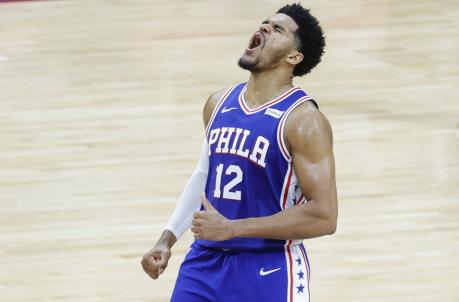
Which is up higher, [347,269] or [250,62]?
[250,62]

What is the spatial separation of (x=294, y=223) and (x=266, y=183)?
18 cm

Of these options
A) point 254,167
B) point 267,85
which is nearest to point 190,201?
point 254,167

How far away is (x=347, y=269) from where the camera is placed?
5.75 m

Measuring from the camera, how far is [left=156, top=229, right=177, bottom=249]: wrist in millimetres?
3785

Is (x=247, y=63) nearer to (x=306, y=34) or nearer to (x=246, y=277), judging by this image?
(x=306, y=34)

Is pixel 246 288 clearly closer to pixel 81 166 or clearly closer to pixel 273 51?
pixel 273 51

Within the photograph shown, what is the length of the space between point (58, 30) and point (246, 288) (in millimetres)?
8059

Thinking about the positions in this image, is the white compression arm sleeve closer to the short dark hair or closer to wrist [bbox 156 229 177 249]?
wrist [bbox 156 229 177 249]

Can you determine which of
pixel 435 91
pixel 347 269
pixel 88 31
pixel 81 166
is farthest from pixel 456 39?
pixel 347 269

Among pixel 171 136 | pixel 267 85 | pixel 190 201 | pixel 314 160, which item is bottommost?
pixel 171 136

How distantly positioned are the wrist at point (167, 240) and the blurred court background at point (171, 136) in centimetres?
172

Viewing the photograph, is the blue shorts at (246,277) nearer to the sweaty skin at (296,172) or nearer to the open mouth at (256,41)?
the sweaty skin at (296,172)

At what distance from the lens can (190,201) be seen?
3881 millimetres

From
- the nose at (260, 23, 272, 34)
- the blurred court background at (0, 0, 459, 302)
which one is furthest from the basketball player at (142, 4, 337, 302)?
the blurred court background at (0, 0, 459, 302)
